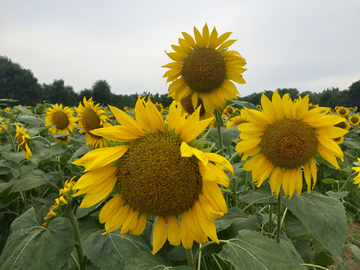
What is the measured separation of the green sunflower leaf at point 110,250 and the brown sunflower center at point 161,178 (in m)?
0.34

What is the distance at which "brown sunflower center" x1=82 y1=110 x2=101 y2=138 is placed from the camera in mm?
3412

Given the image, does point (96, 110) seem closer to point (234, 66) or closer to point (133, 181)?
point (234, 66)

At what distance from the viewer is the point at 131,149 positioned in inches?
42.9

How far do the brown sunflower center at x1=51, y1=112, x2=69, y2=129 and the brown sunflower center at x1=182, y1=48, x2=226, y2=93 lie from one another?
10.3ft

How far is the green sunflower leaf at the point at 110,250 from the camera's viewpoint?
1.18 metres

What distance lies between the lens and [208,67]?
7.08ft

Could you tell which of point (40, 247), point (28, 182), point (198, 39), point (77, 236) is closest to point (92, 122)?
point (28, 182)

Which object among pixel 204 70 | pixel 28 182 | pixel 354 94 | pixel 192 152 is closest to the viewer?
pixel 192 152

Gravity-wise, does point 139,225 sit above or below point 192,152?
below

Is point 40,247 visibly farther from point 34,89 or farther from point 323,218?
point 34,89

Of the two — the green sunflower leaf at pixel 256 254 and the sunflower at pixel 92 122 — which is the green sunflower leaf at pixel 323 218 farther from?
the sunflower at pixel 92 122

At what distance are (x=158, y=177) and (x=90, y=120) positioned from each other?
2.75 m

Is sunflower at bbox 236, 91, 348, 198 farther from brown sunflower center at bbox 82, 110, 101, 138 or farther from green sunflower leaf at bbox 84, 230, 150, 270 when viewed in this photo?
brown sunflower center at bbox 82, 110, 101, 138

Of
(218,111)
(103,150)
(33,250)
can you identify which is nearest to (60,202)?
(33,250)
